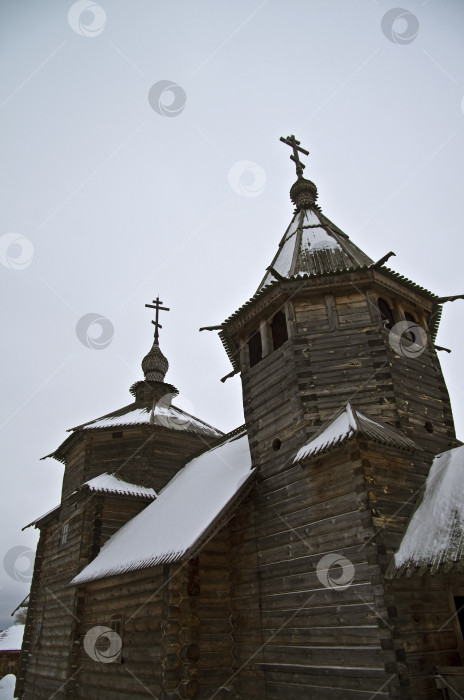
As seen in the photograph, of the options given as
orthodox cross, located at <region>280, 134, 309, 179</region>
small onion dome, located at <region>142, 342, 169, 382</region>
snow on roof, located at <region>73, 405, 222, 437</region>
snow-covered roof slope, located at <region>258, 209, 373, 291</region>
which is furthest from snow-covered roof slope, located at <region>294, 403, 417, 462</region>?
small onion dome, located at <region>142, 342, 169, 382</region>

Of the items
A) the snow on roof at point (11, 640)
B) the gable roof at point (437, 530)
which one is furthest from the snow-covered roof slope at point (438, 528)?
the snow on roof at point (11, 640)

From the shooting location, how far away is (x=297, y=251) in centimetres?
1397

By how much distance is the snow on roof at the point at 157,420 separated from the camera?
18.1 meters

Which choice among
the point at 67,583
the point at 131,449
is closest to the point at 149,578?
the point at 67,583

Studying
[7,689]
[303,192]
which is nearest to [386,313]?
[303,192]

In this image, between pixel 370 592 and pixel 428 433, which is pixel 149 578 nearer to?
pixel 370 592

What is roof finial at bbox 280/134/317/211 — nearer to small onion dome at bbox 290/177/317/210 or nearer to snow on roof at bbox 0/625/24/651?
small onion dome at bbox 290/177/317/210

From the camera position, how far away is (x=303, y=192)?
55.3 ft

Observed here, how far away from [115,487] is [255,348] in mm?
6928

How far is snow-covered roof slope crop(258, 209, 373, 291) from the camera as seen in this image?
12.9m

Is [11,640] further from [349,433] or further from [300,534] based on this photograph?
[349,433]

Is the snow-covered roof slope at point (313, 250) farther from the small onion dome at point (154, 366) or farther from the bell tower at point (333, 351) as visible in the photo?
the small onion dome at point (154, 366)

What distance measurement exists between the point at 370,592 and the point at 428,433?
4.11 meters

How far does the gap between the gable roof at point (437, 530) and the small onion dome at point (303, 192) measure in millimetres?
10550
